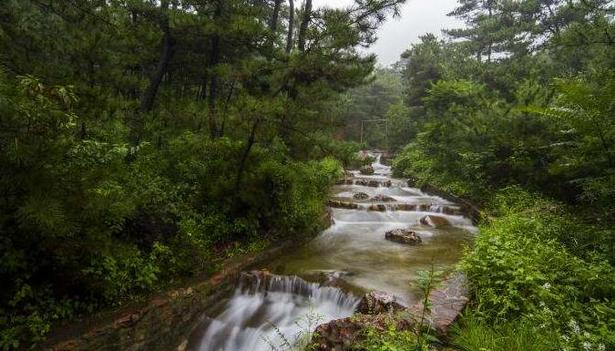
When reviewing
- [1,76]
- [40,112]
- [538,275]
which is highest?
[1,76]

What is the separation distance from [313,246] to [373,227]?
309cm

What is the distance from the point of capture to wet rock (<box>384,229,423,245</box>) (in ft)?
34.4

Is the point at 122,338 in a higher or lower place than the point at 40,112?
lower

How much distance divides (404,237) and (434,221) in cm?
291

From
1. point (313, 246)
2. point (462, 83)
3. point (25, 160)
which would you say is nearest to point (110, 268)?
point (25, 160)

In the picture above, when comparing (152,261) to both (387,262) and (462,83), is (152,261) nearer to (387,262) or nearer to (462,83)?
(387,262)

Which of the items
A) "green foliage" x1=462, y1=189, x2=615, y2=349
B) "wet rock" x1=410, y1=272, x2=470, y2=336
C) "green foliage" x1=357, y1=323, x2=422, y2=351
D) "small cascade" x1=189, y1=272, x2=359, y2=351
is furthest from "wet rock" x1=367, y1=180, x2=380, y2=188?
"green foliage" x1=357, y1=323, x2=422, y2=351

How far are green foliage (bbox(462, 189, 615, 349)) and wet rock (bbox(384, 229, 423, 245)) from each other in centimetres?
328

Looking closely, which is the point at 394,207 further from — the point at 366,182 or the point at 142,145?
the point at 142,145

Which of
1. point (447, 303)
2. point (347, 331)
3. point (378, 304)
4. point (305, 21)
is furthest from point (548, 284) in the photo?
point (305, 21)

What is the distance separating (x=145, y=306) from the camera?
224 inches

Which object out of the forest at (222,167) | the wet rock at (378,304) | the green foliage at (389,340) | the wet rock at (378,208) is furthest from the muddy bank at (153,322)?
the wet rock at (378,208)

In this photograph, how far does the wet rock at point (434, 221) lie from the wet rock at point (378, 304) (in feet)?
23.5

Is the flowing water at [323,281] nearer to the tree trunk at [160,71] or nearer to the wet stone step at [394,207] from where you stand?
the wet stone step at [394,207]
